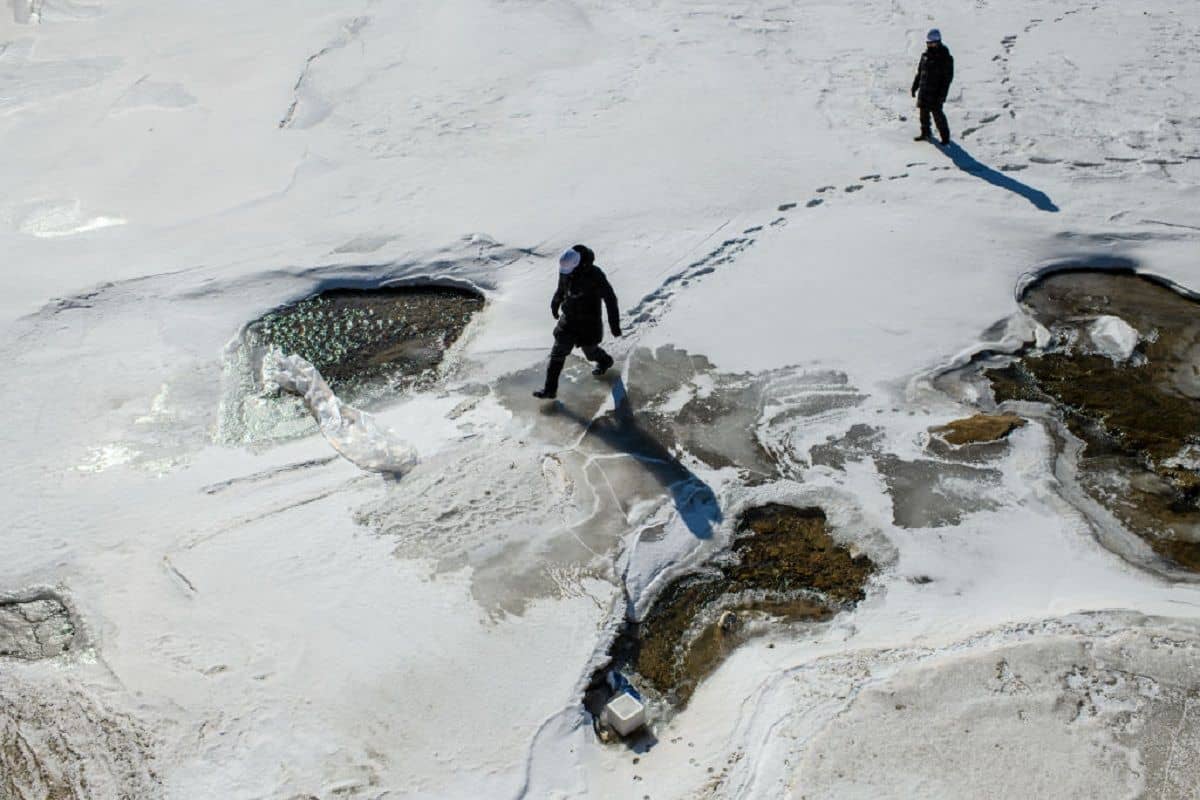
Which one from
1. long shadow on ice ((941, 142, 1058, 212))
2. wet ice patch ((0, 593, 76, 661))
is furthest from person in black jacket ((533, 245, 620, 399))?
long shadow on ice ((941, 142, 1058, 212))

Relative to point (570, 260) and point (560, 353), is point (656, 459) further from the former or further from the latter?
point (570, 260)

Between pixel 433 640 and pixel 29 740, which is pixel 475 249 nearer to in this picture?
pixel 433 640

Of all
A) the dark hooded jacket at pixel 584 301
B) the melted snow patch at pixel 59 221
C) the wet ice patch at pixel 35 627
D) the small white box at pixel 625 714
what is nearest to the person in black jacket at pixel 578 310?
the dark hooded jacket at pixel 584 301

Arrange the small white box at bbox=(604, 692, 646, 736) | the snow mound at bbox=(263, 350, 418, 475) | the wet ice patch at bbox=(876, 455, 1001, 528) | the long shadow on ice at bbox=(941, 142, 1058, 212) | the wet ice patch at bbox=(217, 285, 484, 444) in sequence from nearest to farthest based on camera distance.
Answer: the small white box at bbox=(604, 692, 646, 736) < the wet ice patch at bbox=(876, 455, 1001, 528) < the snow mound at bbox=(263, 350, 418, 475) < the wet ice patch at bbox=(217, 285, 484, 444) < the long shadow on ice at bbox=(941, 142, 1058, 212)

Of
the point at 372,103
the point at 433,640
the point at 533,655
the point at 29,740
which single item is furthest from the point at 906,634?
the point at 372,103

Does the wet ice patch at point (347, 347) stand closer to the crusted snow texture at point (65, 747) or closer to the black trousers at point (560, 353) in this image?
the black trousers at point (560, 353)

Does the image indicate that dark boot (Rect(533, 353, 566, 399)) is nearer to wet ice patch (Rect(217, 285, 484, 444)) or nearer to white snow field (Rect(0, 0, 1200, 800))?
white snow field (Rect(0, 0, 1200, 800))
